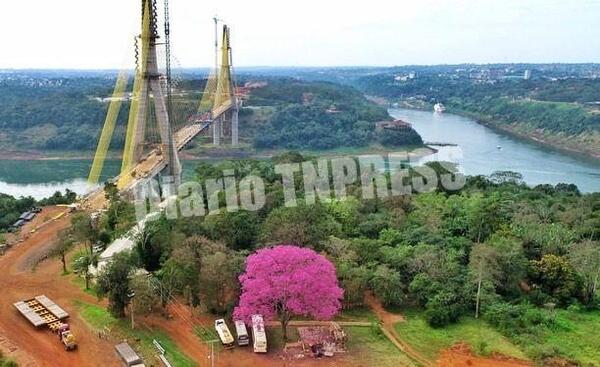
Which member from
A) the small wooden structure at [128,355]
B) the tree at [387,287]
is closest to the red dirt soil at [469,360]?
the tree at [387,287]

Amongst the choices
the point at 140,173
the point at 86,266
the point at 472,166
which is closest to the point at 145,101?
the point at 140,173

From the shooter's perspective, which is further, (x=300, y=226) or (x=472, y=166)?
(x=472, y=166)

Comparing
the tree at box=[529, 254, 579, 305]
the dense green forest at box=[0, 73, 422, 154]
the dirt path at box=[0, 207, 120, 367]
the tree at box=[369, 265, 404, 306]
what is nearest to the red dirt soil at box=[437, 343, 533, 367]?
the tree at box=[369, 265, 404, 306]

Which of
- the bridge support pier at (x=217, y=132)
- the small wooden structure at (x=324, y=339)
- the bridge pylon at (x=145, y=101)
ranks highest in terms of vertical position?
the bridge pylon at (x=145, y=101)

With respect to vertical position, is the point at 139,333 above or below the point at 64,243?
below

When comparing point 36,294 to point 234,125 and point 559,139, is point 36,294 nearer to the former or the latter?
point 234,125

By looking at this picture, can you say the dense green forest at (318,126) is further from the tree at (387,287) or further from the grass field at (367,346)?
the grass field at (367,346)

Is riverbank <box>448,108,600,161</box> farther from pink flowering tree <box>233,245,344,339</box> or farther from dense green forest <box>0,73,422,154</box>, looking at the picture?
pink flowering tree <box>233,245,344,339</box>
